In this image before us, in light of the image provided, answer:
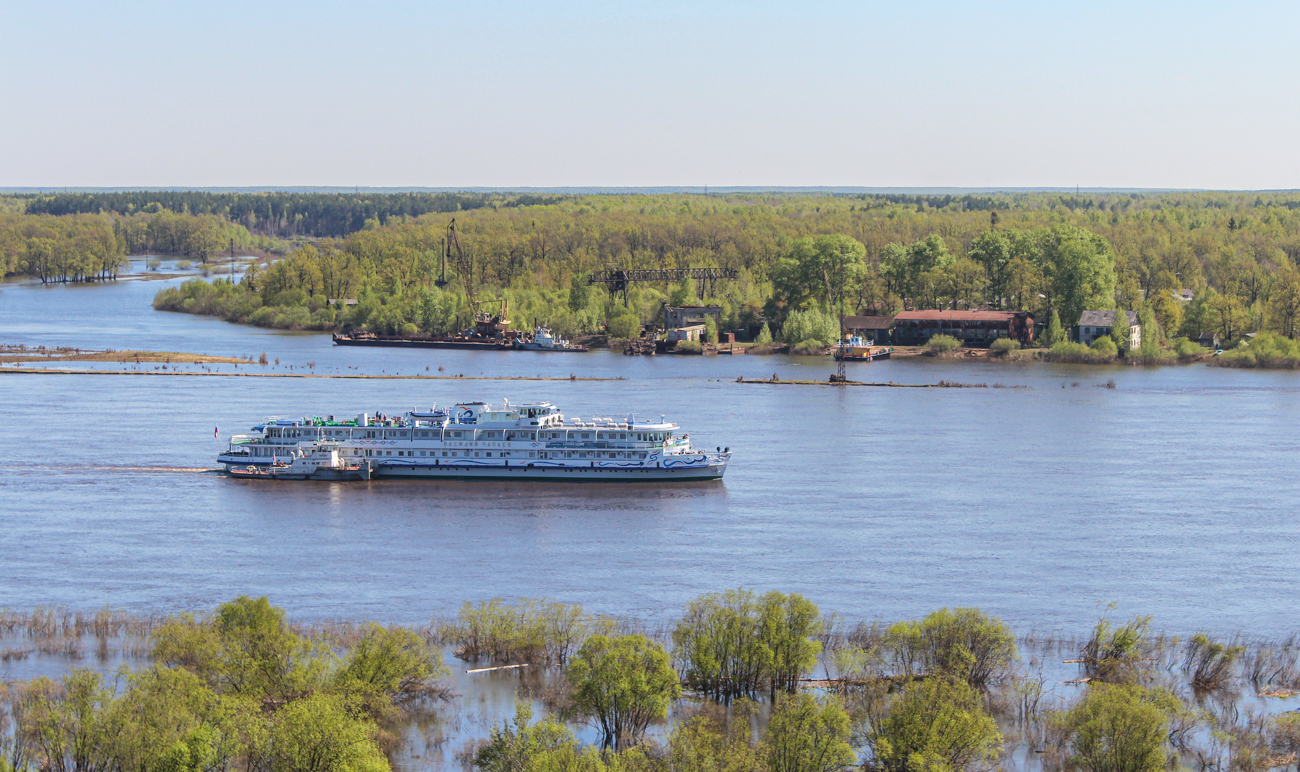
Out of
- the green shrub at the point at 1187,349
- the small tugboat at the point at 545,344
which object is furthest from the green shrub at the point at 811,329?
the green shrub at the point at 1187,349

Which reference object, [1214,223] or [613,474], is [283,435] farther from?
[1214,223]

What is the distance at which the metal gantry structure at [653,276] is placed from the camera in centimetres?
11738

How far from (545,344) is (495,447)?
5248 cm

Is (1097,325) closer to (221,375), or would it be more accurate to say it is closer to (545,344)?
(545,344)

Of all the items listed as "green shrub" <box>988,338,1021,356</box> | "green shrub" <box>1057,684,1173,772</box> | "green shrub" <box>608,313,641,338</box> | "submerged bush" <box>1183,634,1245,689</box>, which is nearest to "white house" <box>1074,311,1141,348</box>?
"green shrub" <box>988,338,1021,356</box>

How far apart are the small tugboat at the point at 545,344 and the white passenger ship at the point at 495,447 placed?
165ft

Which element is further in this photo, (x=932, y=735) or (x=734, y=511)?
(x=734, y=511)

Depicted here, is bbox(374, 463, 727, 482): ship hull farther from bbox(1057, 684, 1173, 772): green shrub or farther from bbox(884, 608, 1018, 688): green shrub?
bbox(1057, 684, 1173, 772): green shrub

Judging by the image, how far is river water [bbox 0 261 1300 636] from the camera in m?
36.8

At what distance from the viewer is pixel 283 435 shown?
55.4 m

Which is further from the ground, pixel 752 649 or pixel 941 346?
pixel 941 346

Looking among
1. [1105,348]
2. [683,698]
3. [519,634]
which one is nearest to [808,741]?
[683,698]

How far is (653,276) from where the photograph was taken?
12500 cm

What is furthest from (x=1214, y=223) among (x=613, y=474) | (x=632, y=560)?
A: (x=632, y=560)
